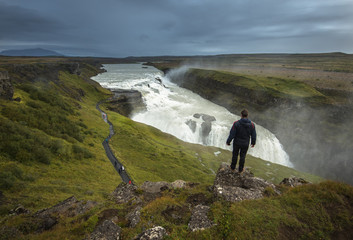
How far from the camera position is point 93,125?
51.9 m

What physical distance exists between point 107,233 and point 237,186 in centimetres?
830

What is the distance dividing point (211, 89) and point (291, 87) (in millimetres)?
43786

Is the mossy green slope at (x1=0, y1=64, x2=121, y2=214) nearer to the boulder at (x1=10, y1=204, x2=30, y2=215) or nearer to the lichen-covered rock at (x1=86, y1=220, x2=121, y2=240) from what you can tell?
the boulder at (x1=10, y1=204, x2=30, y2=215)

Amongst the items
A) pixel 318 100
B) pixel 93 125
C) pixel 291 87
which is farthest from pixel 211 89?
pixel 93 125

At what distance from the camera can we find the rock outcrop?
10.4 metres

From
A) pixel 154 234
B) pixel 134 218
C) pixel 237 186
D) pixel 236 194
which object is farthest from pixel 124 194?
pixel 236 194

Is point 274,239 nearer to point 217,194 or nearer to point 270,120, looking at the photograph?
point 217,194

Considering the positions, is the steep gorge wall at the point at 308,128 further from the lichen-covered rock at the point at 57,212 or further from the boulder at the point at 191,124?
the lichen-covered rock at the point at 57,212

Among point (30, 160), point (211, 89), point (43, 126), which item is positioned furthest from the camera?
point (211, 89)

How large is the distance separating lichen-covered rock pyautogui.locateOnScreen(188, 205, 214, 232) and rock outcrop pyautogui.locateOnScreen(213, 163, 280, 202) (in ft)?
4.94

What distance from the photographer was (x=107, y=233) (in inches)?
345

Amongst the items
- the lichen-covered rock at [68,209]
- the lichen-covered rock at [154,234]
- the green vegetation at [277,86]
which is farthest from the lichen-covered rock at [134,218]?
the green vegetation at [277,86]

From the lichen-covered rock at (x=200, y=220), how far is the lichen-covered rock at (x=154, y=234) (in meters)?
1.34

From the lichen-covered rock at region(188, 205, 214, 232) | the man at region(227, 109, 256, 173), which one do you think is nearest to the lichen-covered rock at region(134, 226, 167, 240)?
the lichen-covered rock at region(188, 205, 214, 232)
